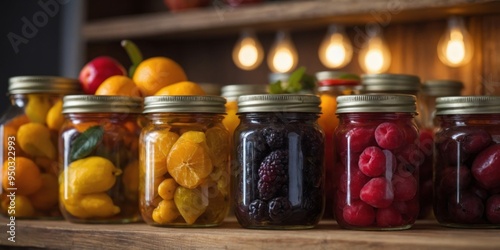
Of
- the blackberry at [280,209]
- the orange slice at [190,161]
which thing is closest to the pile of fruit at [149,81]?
the orange slice at [190,161]

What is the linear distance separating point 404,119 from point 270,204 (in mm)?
218

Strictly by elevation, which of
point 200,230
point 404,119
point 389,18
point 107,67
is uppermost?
point 389,18

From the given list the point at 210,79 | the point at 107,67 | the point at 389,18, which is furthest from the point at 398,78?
the point at 210,79

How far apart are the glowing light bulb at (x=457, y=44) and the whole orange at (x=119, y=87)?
0.89 metres

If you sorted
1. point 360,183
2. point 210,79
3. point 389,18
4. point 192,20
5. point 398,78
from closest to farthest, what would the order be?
1. point 360,183
2. point 398,78
3. point 389,18
4. point 192,20
5. point 210,79

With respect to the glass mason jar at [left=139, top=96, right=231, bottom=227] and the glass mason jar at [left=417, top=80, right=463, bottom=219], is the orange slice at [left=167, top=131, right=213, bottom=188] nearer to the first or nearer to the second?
the glass mason jar at [left=139, top=96, right=231, bottom=227]

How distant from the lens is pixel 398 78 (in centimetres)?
118

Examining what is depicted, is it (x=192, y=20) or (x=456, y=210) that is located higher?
(x=192, y=20)

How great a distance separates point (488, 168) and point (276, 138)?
0.94ft

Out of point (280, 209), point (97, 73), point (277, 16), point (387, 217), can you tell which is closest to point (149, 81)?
point (97, 73)

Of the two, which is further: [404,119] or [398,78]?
[398,78]

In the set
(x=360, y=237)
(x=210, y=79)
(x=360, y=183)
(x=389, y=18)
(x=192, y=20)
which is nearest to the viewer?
(x=360, y=237)

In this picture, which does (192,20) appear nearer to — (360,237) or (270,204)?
(270,204)

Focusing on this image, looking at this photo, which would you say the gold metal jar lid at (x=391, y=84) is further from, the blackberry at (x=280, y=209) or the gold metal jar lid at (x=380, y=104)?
the blackberry at (x=280, y=209)
